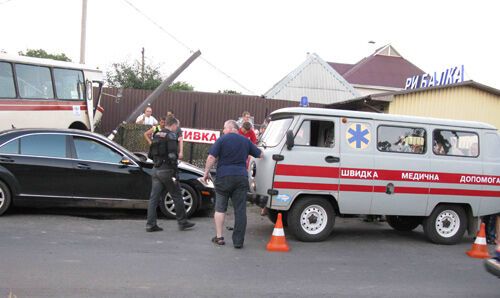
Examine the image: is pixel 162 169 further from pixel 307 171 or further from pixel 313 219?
pixel 313 219

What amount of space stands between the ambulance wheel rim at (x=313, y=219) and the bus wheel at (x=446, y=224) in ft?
5.99

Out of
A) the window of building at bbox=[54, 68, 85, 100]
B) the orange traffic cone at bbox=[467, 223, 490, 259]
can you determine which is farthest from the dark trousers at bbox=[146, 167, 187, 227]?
the window of building at bbox=[54, 68, 85, 100]

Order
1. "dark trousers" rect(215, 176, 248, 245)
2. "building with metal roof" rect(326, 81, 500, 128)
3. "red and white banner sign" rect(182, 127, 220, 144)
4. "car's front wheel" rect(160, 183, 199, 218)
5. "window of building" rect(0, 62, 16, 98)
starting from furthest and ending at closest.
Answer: "building with metal roof" rect(326, 81, 500, 128) → "red and white banner sign" rect(182, 127, 220, 144) → "window of building" rect(0, 62, 16, 98) → "car's front wheel" rect(160, 183, 199, 218) → "dark trousers" rect(215, 176, 248, 245)

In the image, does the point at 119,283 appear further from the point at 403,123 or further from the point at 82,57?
the point at 82,57

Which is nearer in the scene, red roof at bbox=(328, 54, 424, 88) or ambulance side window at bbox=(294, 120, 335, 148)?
ambulance side window at bbox=(294, 120, 335, 148)

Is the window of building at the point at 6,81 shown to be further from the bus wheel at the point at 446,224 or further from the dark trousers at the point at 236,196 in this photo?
the bus wheel at the point at 446,224

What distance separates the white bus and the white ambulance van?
6.77m

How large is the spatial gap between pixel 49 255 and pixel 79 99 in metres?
8.50

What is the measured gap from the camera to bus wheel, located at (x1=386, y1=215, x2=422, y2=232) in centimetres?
894

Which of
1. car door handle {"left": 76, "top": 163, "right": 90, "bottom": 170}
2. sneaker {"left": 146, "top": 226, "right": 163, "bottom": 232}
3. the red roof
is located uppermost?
the red roof

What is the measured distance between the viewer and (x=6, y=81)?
453 inches

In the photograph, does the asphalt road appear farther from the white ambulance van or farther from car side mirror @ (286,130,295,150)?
car side mirror @ (286,130,295,150)

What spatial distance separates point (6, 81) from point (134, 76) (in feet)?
82.1

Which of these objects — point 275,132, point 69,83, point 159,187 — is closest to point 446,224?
point 275,132
